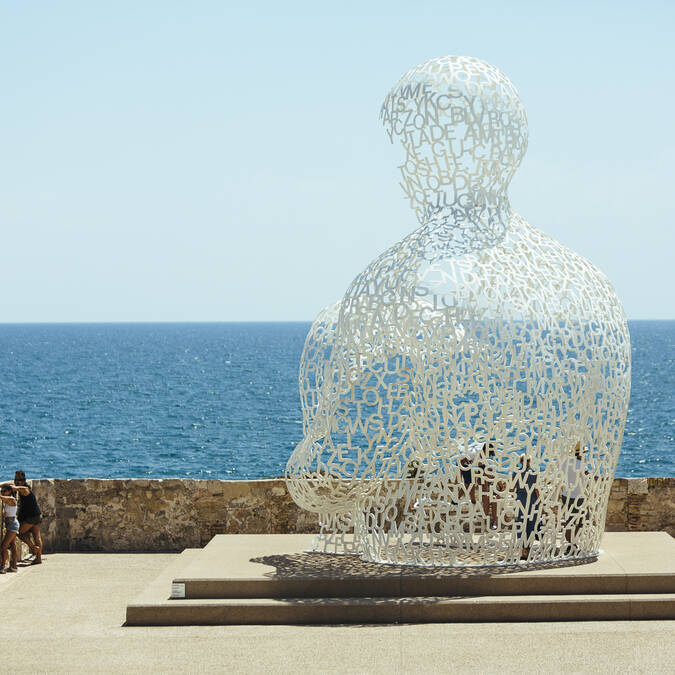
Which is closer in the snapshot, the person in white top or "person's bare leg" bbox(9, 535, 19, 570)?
the person in white top

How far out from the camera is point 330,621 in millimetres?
10086

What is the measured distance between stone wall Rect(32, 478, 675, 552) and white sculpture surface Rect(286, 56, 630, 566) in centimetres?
220

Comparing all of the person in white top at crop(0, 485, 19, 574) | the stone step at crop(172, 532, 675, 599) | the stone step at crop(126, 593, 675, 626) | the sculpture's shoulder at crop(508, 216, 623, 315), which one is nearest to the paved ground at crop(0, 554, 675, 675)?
the stone step at crop(126, 593, 675, 626)

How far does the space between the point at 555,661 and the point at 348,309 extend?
3666 millimetres

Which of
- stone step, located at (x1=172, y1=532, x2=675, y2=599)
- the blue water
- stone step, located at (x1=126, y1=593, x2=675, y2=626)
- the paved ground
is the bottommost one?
the blue water

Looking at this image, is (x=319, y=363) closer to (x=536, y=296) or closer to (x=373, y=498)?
(x=373, y=498)

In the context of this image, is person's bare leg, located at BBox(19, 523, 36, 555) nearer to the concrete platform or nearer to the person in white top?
the person in white top

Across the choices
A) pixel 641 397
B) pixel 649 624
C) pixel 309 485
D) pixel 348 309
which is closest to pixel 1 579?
pixel 309 485

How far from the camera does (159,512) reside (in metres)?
13.3

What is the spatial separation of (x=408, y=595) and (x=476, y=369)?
6.90 ft

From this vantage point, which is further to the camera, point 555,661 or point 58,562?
point 58,562

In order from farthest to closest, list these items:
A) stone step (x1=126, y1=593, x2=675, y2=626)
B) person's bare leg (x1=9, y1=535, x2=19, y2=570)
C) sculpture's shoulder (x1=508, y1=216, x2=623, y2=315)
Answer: person's bare leg (x1=9, y1=535, x2=19, y2=570) < sculpture's shoulder (x1=508, y1=216, x2=623, y2=315) < stone step (x1=126, y1=593, x2=675, y2=626)

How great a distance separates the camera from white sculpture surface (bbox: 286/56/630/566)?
10.3 metres

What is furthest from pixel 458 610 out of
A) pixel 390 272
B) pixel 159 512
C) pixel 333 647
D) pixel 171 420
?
pixel 171 420
